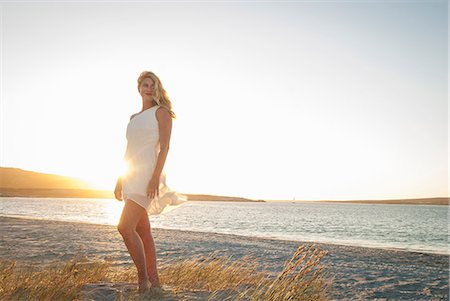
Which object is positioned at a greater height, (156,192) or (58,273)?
(156,192)

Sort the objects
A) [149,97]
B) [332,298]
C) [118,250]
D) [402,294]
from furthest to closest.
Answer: [118,250], [402,294], [332,298], [149,97]

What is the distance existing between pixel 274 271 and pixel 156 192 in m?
6.80

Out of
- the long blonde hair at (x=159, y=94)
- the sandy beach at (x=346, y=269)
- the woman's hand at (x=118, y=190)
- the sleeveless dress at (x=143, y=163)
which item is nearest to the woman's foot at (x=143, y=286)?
the sandy beach at (x=346, y=269)

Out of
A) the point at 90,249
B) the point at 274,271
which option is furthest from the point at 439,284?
the point at 90,249

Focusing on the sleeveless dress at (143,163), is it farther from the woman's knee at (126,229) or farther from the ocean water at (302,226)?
the ocean water at (302,226)

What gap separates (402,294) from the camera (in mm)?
8266

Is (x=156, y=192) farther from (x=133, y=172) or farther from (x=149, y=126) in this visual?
(x=149, y=126)

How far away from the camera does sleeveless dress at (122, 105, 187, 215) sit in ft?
14.0

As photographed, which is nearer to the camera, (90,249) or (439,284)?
(439,284)

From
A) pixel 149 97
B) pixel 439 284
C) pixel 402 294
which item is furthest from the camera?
pixel 439 284

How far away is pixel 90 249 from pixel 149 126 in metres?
9.58

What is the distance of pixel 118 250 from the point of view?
41.0 ft

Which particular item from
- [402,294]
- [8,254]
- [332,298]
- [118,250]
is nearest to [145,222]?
[332,298]

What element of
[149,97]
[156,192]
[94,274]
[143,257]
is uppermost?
[149,97]
